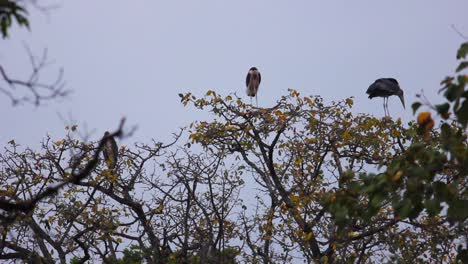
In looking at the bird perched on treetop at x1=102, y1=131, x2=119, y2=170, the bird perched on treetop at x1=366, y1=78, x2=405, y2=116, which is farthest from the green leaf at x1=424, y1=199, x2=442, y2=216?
the bird perched on treetop at x1=366, y1=78, x2=405, y2=116

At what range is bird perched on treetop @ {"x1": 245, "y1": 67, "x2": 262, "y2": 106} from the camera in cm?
1488

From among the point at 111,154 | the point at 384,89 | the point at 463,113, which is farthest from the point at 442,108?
the point at 384,89

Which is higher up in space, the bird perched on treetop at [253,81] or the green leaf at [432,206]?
the bird perched on treetop at [253,81]

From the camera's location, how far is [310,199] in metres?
8.25

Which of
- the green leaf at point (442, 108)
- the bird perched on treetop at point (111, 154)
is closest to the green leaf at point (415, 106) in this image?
the green leaf at point (442, 108)

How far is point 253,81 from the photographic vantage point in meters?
15.1

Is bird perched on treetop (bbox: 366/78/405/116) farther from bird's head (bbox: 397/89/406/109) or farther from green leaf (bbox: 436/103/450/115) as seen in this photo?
green leaf (bbox: 436/103/450/115)

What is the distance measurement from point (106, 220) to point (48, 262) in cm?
94

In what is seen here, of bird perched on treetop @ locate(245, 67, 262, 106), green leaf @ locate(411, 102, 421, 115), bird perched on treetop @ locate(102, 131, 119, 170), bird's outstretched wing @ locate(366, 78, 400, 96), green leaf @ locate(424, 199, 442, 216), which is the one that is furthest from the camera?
bird perched on treetop @ locate(245, 67, 262, 106)

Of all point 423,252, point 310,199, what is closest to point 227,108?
point 310,199

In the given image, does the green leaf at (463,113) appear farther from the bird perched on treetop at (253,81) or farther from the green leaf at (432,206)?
the bird perched on treetop at (253,81)

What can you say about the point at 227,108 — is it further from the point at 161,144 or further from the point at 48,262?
the point at 48,262

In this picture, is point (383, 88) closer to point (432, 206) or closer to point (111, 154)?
point (111, 154)

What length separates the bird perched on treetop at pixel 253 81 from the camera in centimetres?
1488
